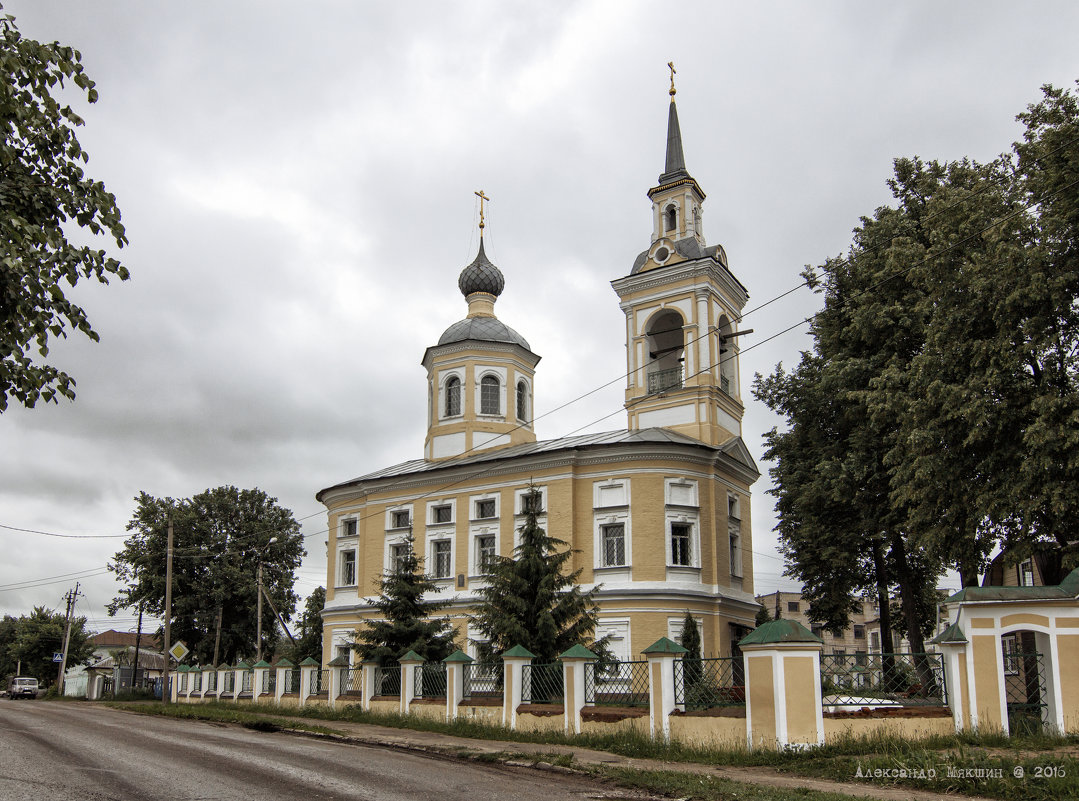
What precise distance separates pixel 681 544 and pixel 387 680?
1081cm

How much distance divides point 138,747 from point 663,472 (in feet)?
57.8

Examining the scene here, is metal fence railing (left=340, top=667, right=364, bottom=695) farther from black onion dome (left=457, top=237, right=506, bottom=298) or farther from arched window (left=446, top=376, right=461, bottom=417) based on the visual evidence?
black onion dome (left=457, top=237, right=506, bottom=298)

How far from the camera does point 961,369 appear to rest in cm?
1870

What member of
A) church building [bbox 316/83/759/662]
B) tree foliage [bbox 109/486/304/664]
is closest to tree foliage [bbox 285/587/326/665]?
tree foliage [bbox 109/486/304/664]

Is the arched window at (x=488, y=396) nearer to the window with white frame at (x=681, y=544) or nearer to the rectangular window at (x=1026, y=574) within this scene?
the window with white frame at (x=681, y=544)

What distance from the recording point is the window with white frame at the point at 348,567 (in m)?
34.7

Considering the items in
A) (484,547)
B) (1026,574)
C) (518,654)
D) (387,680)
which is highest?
(484,547)

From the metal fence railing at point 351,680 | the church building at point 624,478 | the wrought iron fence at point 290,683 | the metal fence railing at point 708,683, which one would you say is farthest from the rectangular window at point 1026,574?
the wrought iron fence at point 290,683

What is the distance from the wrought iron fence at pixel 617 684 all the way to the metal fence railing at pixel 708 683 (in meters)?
0.71

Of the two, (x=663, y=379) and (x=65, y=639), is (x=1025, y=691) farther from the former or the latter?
(x=65, y=639)

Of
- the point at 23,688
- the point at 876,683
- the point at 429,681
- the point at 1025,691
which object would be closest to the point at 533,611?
the point at 429,681

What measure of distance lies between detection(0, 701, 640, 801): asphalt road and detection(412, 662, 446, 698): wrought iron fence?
3.87 metres

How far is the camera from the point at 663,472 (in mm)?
28547

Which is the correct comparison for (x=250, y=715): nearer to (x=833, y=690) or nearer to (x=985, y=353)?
(x=833, y=690)
